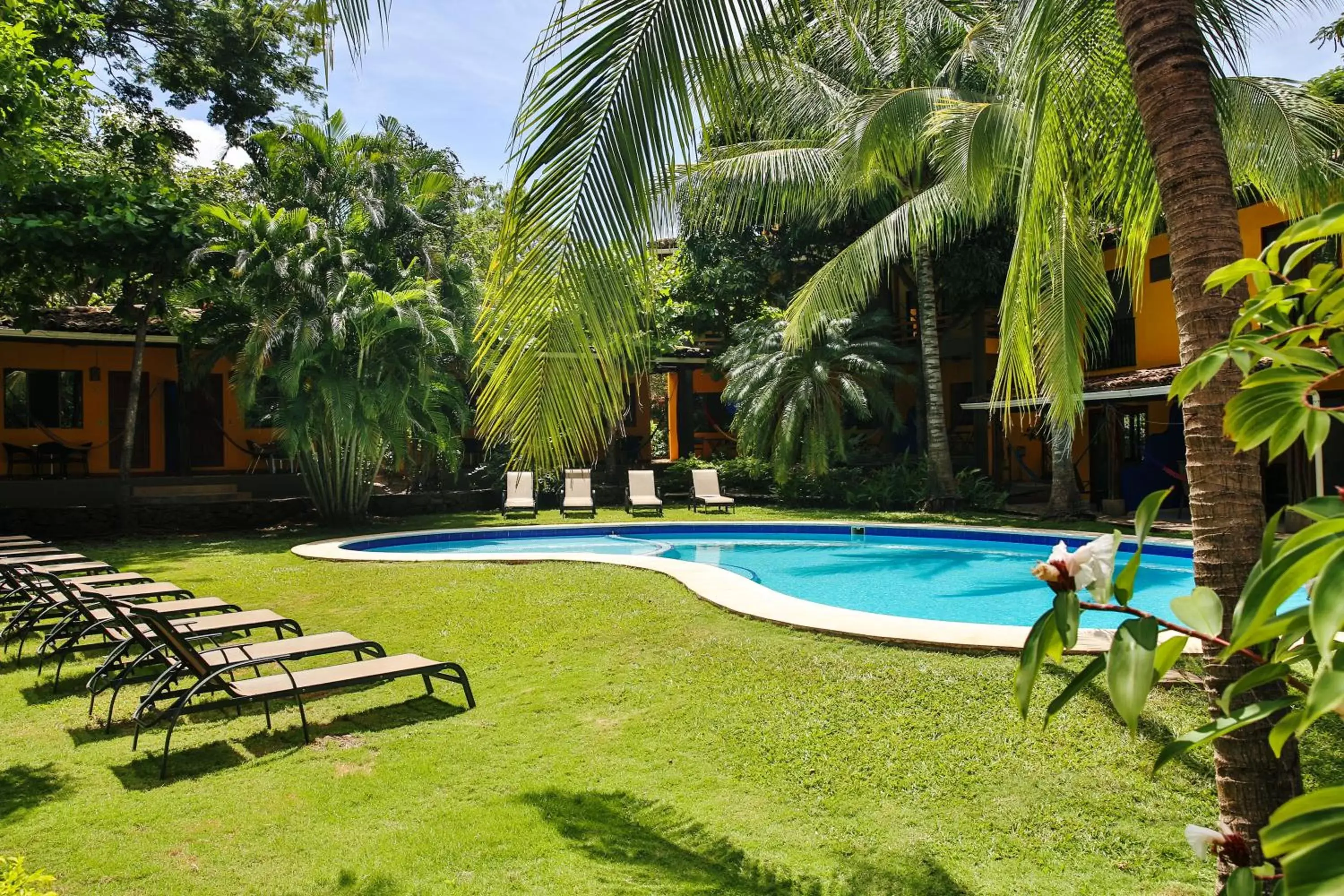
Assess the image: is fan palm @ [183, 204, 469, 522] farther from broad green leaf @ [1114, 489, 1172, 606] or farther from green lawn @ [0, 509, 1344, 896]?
broad green leaf @ [1114, 489, 1172, 606]

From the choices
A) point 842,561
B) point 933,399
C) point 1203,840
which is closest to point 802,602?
point 842,561

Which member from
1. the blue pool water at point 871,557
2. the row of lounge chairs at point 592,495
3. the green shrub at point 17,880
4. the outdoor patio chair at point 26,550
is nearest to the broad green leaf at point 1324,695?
the green shrub at point 17,880

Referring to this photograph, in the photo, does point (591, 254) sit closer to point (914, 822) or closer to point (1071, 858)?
point (914, 822)

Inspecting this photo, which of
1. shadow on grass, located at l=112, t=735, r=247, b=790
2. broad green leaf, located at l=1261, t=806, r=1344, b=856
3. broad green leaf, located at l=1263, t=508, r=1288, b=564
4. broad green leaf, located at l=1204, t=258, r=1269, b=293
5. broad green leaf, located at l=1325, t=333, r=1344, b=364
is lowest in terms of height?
shadow on grass, located at l=112, t=735, r=247, b=790

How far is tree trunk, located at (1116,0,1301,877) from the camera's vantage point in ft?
8.18

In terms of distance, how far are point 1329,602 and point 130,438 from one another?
673 inches

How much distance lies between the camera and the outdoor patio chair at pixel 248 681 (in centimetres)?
491

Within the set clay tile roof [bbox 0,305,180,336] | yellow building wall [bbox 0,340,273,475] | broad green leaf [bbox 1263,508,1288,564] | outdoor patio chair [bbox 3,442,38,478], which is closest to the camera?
broad green leaf [bbox 1263,508,1288,564]

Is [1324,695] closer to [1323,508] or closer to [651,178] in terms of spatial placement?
[1323,508]

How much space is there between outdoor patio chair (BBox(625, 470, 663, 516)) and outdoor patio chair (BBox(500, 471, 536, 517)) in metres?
2.01

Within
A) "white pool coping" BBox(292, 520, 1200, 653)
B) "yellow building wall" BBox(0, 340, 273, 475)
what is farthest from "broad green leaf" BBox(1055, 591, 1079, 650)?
"yellow building wall" BBox(0, 340, 273, 475)

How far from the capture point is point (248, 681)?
5297mm

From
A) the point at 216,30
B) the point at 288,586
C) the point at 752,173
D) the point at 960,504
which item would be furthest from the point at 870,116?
the point at 216,30

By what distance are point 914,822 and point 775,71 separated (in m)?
3.30
